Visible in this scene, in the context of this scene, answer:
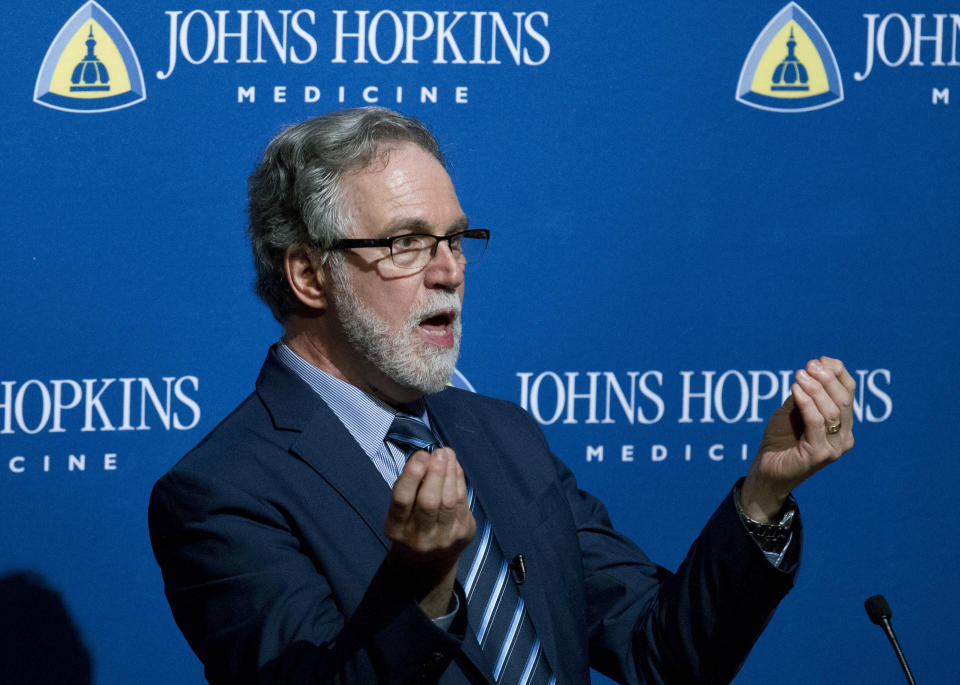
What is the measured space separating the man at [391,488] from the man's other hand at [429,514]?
127mm

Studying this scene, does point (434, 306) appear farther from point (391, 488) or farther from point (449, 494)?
point (449, 494)

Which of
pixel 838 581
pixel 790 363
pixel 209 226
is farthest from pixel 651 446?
pixel 209 226

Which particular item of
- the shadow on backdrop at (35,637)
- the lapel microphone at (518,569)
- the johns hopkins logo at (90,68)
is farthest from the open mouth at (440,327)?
the shadow on backdrop at (35,637)

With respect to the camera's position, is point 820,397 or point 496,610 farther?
point 496,610

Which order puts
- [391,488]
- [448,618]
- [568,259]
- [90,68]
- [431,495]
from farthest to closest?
1. [568,259]
2. [90,68]
3. [391,488]
4. [448,618]
5. [431,495]

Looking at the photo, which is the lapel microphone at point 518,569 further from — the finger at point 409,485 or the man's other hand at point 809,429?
the finger at point 409,485

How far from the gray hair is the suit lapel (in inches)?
7.4

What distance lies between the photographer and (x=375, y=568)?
1581mm

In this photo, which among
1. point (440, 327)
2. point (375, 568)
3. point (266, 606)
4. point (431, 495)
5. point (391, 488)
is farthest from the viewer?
point (440, 327)

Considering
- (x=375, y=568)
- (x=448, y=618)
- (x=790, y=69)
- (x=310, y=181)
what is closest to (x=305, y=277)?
(x=310, y=181)

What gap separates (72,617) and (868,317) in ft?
6.27

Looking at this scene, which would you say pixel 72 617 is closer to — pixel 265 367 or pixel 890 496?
pixel 265 367

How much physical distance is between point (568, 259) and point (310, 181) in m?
0.95

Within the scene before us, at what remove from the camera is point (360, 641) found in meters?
1.31
